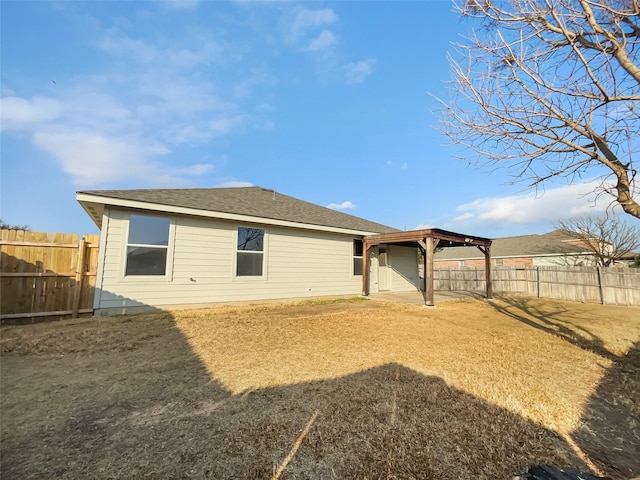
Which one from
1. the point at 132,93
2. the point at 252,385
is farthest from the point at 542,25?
the point at 132,93

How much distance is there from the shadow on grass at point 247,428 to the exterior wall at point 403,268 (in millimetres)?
10175

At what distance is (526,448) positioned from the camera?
2146 mm

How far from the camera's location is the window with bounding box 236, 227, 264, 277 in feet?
29.2

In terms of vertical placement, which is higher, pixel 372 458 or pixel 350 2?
pixel 350 2

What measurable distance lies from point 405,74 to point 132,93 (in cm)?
876

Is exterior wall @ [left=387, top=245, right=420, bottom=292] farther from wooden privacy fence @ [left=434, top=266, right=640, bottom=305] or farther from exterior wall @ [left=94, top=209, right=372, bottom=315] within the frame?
wooden privacy fence @ [left=434, top=266, right=640, bottom=305]

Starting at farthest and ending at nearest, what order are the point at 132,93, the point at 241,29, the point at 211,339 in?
the point at 132,93 < the point at 241,29 < the point at 211,339

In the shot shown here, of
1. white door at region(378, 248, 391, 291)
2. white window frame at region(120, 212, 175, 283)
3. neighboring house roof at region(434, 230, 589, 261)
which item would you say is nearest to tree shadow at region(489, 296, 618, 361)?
white door at region(378, 248, 391, 291)

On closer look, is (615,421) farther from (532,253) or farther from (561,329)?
(532,253)

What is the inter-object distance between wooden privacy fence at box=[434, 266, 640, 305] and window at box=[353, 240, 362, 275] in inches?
317

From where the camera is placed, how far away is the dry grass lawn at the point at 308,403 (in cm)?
197

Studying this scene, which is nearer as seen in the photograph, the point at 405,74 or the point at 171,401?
the point at 171,401

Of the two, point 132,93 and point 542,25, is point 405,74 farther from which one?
point 132,93

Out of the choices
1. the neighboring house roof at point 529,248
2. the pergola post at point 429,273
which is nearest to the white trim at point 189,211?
the pergola post at point 429,273
